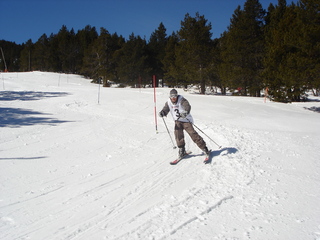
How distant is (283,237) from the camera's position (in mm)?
2955

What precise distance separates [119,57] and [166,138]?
32.7 meters

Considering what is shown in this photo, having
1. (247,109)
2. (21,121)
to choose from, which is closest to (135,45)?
(247,109)

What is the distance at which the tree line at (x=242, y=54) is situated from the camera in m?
15.4

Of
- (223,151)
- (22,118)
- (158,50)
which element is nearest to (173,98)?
(223,151)

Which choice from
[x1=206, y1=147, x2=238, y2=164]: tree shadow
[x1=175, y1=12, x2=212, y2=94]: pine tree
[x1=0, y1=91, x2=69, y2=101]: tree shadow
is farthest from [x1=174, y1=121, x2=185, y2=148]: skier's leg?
[x1=175, y1=12, x2=212, y2=94]: pine tree

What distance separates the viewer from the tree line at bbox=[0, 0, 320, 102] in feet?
50.5

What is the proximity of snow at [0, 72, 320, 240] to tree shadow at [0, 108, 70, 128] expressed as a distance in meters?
0.29

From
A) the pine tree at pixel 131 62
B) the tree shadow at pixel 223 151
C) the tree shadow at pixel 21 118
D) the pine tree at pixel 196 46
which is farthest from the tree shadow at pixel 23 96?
the pine tree at pixel 131 62

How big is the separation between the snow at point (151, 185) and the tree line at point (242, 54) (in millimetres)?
8466

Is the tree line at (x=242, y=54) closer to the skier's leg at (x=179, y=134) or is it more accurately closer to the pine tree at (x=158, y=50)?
the pine tree at (x=158, y=50)

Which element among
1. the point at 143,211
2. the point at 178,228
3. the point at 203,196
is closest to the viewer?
the point at 178,228

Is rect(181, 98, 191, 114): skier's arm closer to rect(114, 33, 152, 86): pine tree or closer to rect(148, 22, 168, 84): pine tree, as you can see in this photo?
rect(114, 33, 152, 86): pine tree

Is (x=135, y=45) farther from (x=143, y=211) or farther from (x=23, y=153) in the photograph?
(x=143, y=211)

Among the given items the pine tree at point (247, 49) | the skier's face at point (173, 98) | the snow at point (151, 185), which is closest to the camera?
the snow at point (151, 185)
